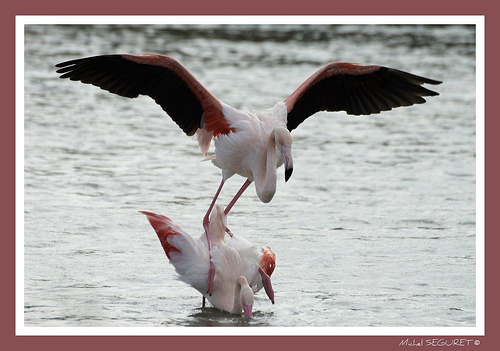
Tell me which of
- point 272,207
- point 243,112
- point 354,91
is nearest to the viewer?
point 243,112

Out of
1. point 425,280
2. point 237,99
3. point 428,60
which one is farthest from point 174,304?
point 428,60

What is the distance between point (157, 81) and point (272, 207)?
2667mm

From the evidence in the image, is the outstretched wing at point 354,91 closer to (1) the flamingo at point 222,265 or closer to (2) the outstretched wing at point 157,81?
(2) the outstretched wing at point 157,81

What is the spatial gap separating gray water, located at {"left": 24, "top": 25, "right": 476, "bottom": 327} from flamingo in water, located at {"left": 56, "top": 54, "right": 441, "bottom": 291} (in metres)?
0.89

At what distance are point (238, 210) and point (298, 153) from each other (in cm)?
259

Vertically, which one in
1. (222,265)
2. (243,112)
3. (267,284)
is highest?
(243,112)

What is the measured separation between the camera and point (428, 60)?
19344mm

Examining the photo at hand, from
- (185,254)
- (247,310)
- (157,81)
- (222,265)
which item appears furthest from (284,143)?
(157,81)

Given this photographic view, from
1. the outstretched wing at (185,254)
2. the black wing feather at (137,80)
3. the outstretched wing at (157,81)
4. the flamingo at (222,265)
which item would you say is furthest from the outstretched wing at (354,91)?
the outstretched wing at (185,254)

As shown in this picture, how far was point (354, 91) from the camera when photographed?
9.41 metres

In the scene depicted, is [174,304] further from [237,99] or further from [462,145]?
[237,99]

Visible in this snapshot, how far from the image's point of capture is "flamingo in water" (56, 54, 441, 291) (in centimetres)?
834

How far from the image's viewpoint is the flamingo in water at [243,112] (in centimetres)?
834

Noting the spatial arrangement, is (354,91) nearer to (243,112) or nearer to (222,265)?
(243,112)
